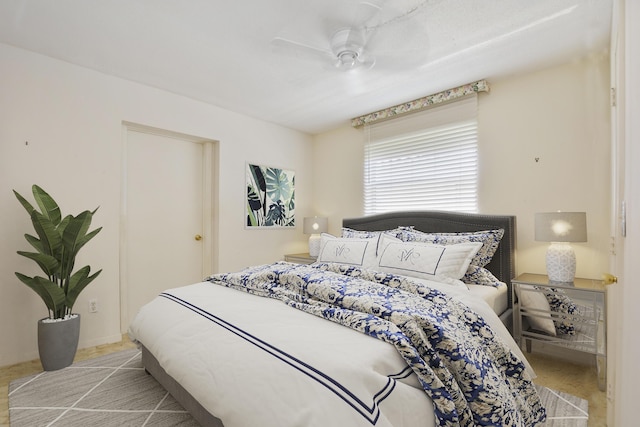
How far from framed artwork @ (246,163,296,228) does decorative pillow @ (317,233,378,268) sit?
1201 mm

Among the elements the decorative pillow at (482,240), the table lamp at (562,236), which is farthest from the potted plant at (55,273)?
the table lamp at (562,236)

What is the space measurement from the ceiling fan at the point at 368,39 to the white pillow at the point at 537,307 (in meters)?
1.96

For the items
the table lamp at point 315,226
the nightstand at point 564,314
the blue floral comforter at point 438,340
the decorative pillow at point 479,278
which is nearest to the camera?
the blue floral comforter at point 438,340

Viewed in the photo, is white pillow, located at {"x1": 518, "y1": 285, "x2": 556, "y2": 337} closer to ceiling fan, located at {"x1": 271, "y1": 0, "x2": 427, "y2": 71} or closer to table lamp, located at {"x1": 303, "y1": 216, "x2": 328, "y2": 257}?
ceiling fan, located at {"x1": 271, "y1": 0, "x2": 427, "y2": 71}

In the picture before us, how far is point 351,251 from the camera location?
285cm

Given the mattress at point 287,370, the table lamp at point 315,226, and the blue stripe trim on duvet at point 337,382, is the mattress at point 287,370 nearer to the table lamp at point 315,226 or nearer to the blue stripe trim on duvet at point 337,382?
the blue stripe trim on duvet at point 337,382

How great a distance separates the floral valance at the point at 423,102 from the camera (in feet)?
9.56

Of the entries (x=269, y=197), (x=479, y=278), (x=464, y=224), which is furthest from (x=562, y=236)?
(x=269, y=197)

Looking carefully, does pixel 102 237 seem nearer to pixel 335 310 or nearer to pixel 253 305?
pixel 253 305

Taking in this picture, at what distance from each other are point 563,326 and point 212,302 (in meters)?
2.38

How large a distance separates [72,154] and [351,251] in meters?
2.50

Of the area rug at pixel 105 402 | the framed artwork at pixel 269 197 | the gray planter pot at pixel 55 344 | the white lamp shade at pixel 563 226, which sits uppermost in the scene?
the framed artwork at pixel 269 197

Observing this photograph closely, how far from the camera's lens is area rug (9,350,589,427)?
5.38 feet

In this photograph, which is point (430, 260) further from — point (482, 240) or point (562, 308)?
point (562, 308)
